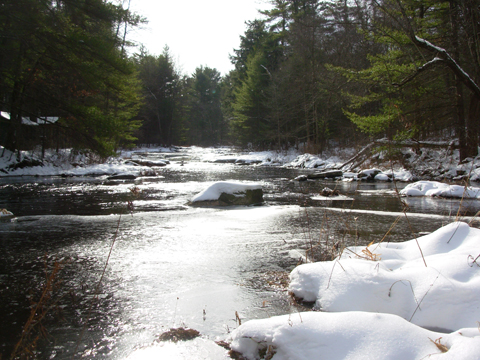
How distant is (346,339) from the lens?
6.90ft

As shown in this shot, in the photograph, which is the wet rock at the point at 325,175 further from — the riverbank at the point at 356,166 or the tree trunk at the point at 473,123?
the tree trunk at the point at 473,123

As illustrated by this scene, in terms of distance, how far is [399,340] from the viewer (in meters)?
2.04

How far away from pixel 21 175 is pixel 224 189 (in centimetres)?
1210

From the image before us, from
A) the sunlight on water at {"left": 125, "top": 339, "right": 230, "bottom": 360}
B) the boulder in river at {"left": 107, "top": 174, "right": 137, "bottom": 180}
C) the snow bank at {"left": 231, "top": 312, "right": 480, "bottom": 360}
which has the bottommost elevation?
the sunlight on water at {"left": 125, "top": 339, "right": 230, "bottom": 360}

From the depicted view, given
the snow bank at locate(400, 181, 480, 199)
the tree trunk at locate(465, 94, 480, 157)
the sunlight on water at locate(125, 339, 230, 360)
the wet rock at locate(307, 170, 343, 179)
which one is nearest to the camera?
the sunlight on water at locate(125, 339, 230, 360)

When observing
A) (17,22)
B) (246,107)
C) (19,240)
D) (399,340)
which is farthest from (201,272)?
(246,107)

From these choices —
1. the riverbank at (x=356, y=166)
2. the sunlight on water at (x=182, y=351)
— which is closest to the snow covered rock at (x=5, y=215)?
the sunlight on water at (x=182, y=351)

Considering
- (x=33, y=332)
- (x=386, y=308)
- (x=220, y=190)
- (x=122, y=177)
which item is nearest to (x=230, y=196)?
(x=220, y=190)

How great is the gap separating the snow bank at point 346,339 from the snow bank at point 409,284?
16.1 inches

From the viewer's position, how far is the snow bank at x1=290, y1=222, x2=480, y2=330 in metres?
2.54

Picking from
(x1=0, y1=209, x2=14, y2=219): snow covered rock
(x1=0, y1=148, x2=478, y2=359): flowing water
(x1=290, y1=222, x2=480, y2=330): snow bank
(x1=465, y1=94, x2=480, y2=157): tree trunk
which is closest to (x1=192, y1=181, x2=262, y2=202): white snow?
(x1=0, y1=148, x2=478, y2=359): flowing water

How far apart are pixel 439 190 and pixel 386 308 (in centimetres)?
828

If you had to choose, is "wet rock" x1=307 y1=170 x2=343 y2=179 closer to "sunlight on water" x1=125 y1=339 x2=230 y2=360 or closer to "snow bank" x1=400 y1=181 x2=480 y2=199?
"snow bank" x1=400 y1=181 x2=480 y2=199

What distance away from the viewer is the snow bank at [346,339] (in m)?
1.95
